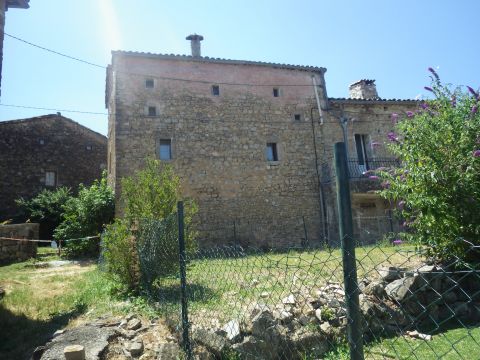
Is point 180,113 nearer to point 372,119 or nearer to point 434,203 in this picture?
point 372,119

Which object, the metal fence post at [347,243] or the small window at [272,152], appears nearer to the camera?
the metal fence post at [347,243]

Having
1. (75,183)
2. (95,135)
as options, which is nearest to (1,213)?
(75,183)

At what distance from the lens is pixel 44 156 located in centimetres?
1938

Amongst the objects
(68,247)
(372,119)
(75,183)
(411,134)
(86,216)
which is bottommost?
(68,247)

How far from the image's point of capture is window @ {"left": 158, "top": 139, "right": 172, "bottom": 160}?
13.4 metres

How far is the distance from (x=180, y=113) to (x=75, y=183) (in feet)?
31.0

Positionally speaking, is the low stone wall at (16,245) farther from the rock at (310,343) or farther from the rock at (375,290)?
the rock at (375,290)

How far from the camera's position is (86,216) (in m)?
12.2

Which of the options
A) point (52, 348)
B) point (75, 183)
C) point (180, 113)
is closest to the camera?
point (52, 348)

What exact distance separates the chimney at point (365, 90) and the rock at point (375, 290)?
13679 millimetres

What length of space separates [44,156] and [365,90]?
17.0m

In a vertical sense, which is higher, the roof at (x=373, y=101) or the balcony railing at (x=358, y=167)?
the roof at (x=373, y=101)

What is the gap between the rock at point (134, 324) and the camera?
445 centimetres

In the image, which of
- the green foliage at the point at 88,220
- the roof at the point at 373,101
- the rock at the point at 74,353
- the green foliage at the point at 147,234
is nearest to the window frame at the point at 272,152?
the roof at the point at 373,101
